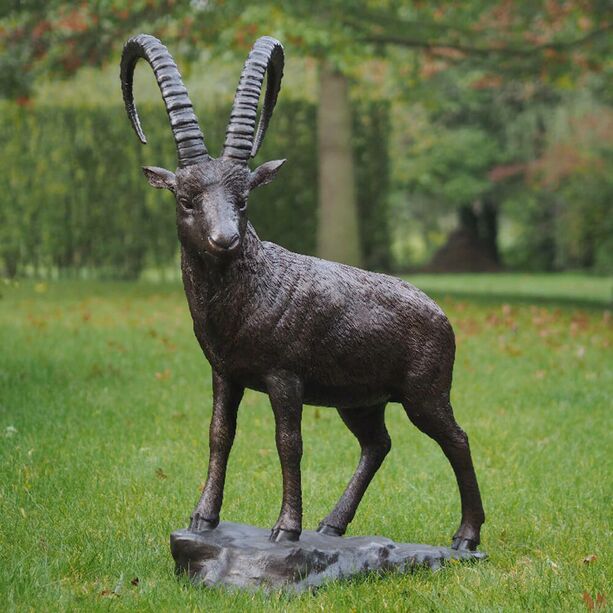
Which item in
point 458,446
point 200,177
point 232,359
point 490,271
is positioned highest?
point 200,177

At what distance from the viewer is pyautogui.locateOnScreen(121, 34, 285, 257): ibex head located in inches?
164

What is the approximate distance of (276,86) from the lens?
4641 millimetres

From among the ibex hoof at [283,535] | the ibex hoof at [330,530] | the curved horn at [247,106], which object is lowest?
the ibex hoof at [330,530]

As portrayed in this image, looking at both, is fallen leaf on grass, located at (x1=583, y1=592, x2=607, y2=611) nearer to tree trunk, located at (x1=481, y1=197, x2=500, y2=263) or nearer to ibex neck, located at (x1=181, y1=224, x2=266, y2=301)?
ibex neck, located at (x1=181, y1=224, x2=266, y2=301)

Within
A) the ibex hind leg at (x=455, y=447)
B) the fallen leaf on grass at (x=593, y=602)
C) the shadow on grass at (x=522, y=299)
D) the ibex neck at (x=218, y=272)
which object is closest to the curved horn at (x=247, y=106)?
the ibex neck at (x=218, y=272)

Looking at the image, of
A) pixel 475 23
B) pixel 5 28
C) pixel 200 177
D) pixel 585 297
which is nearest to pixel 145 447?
pixel 200 177

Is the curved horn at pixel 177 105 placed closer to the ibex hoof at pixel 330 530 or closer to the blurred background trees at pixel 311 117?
the ibex hoof at pixel 330 530

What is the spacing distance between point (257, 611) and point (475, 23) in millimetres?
14524

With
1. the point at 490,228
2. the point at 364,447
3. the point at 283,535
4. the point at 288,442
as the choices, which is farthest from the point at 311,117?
the point at 283,535

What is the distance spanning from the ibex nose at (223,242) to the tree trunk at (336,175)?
12668mm

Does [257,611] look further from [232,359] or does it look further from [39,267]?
[39,267]

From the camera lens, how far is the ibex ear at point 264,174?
4.32 meters

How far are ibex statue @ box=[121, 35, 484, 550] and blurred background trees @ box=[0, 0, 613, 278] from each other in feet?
27.4

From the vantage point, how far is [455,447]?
16.1ft
